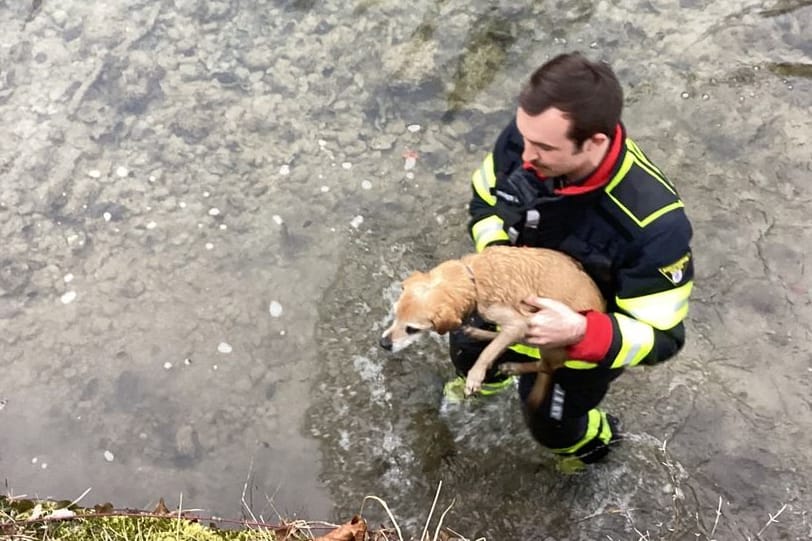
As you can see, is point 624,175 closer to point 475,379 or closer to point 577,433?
point 475,379

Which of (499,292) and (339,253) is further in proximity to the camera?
(339,253)

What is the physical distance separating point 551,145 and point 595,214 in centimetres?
38

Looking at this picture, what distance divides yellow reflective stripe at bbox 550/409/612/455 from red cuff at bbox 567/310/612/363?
37.4 inches

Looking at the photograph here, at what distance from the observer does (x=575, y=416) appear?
318 cm

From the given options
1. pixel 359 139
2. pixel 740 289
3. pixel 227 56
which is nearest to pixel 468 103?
pixel 359 139

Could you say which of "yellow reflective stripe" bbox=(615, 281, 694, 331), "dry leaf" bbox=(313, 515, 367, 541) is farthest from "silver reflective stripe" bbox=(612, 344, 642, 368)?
"dry leaf" bbox=(313, 515, 367, 541)

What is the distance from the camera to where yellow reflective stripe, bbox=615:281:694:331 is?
264cm

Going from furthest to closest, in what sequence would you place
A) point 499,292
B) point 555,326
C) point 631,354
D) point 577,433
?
1. point 577,433
2. point 499,292
3. point 631,354
4. point 555,326

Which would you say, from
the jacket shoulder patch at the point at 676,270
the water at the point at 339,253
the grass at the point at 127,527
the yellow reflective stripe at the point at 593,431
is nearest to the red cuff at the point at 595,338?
the jacket shoulder patch at the point at 676,270

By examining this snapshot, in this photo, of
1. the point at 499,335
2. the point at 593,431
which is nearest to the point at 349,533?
the point at 499,335

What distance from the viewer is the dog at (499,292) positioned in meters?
2.76

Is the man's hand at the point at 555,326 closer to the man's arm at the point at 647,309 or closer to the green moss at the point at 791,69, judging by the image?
the man's arm at the point at 647,309

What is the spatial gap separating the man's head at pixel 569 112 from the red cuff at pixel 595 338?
1.81ft

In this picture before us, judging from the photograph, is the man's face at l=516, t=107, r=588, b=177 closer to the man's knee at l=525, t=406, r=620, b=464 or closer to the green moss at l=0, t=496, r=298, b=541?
A: the man's knee at l=525, t=406, r=620, b=464
